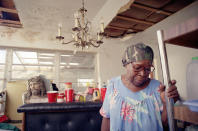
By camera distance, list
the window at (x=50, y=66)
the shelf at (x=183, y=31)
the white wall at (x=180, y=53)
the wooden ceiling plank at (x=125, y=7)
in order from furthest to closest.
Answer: the window at (x=50, y=66)
the white wall at (x=180, y=53)
the wooden ceiling plank at (x=125, y=7)
the shelf at (x=183, y=31)

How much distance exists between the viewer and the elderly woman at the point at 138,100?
2.59 ft

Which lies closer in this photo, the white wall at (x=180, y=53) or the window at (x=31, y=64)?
the white wall at (x=180, y=53)

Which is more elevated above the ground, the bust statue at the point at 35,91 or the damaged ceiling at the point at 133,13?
the damaged ceiling at the point at 133,13

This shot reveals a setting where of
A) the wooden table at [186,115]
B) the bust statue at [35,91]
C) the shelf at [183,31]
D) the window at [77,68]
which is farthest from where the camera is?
the window at [77,68]

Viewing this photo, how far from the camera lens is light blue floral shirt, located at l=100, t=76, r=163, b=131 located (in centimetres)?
79

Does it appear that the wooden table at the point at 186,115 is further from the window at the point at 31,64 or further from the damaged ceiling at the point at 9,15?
the window at the point at 31,64

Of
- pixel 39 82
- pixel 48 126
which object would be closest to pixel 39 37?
pixel 39 82

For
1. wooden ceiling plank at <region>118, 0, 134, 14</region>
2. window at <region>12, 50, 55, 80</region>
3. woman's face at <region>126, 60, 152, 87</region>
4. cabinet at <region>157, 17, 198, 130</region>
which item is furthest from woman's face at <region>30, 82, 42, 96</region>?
window at <region>12, 50, 55, 80</region>

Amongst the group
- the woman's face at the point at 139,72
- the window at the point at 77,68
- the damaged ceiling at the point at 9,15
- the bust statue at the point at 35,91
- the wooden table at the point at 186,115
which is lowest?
the wooden table at the point at 186,115

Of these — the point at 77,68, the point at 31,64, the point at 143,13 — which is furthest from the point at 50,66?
the point at 143,13

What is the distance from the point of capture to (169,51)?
4.11 m

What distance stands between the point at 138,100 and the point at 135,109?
0.18 ft

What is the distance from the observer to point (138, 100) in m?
0.83

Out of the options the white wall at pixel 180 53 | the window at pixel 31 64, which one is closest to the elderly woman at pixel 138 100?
the white wall at pixel 180 53
